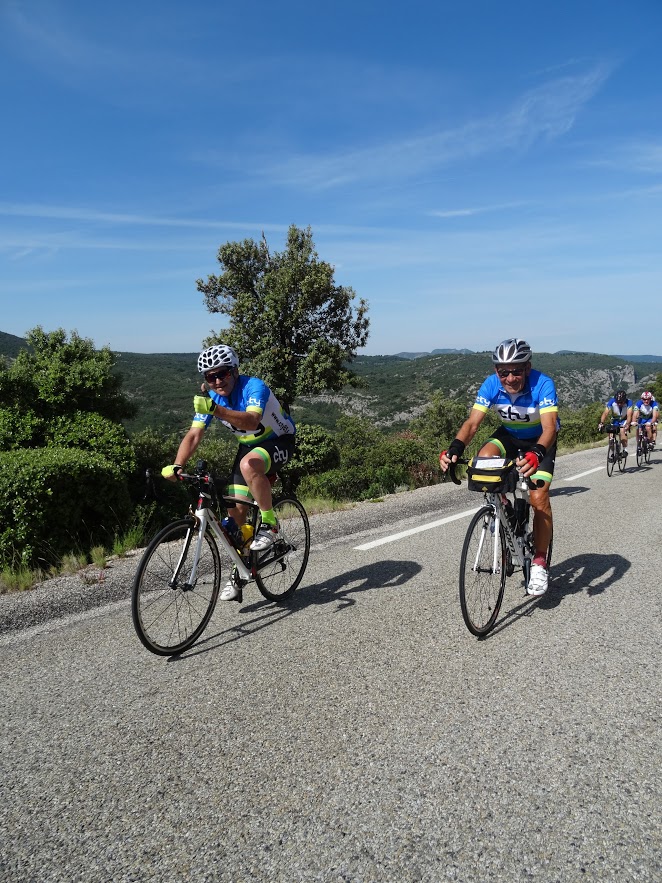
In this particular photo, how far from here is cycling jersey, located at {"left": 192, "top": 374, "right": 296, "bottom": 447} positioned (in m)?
4.38

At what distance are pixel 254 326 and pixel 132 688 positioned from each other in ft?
108

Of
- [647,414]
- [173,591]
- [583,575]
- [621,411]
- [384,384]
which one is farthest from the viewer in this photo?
[384,384]

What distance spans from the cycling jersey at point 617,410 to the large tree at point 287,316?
68.2 ft

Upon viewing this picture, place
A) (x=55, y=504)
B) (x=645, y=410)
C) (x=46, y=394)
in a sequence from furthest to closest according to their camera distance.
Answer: (x=645, y=410)
(x=46, y=394)
(x=55, y=504)

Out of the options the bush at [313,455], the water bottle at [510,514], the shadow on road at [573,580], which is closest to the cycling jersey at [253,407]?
the water bottle at [510,514]

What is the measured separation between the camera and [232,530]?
436 centimetres

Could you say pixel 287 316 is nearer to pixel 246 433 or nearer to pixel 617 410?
pixel 617 410

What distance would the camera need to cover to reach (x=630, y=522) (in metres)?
7.71

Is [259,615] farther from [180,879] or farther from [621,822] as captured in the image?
[621,822]

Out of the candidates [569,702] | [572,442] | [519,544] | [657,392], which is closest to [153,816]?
[569,702]

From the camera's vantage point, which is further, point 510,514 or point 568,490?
point 568,490

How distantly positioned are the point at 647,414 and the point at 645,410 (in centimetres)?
24

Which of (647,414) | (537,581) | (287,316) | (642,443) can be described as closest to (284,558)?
(537,581)

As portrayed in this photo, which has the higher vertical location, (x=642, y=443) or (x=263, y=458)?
(x=263, y=458)
